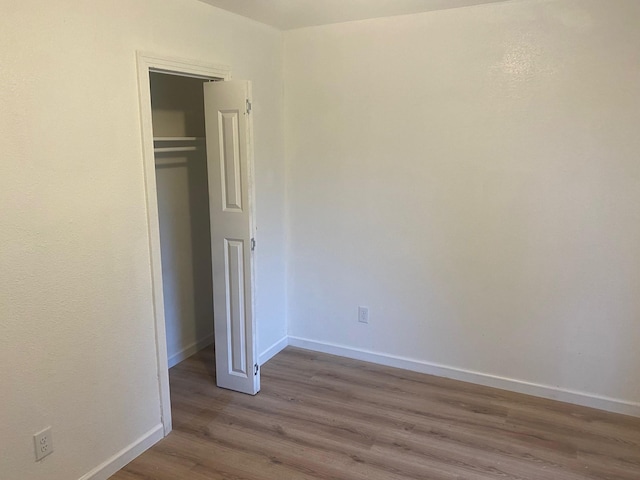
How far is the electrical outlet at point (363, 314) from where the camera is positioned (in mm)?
3696

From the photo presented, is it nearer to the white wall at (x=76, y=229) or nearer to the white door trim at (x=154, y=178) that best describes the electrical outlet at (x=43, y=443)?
the white wall at (x=76, y=229)

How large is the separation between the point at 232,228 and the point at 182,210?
0.85 m

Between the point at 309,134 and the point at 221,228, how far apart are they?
101 centimetres

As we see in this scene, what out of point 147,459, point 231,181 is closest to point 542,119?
point 231,181

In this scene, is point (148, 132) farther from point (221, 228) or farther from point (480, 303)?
point (480, 303)

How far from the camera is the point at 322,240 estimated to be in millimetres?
3754

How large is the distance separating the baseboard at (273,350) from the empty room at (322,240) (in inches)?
1.3

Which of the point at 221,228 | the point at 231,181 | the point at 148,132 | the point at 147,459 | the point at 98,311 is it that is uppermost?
the point at 148,132

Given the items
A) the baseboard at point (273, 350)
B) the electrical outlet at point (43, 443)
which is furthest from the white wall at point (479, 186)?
the electrical outlet at point (43, 443)

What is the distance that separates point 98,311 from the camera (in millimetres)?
2346

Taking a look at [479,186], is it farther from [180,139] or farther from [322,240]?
[180,139]

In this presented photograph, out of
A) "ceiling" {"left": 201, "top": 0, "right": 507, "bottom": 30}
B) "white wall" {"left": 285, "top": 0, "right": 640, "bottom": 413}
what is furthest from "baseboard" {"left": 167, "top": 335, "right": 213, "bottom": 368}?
"ceiling" {"left": 201, "top": 0, "right": 507, "bottom": 30}

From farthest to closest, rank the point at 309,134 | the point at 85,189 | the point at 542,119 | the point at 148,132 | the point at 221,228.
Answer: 1. the point at 309,134
2. the point at 221,228
3. the point at 542,119
4. the point at 148,132
5. the point at 85,189

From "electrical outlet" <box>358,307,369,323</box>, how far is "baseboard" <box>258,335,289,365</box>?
677 mm
